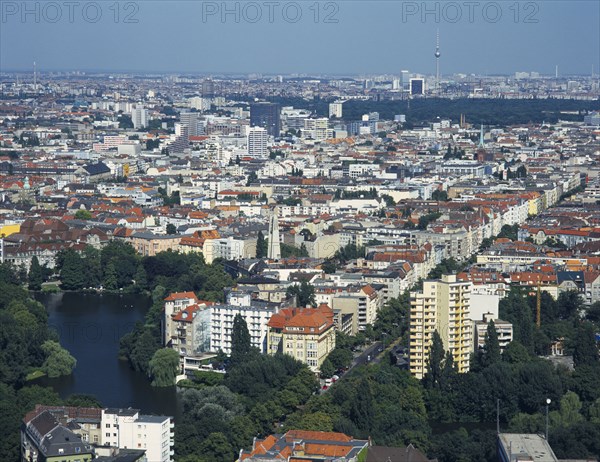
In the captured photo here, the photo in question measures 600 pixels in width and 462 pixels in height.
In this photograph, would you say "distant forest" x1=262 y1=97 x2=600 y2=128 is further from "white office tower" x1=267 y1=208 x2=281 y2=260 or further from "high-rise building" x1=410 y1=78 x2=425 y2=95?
"white office tower" x1=267 y1=208 x2=281 y2=260

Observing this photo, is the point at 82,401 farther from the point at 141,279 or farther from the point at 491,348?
the point at 141,279

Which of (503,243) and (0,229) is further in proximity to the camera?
(0,229)

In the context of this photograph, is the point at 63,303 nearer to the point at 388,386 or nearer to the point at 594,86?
the point at 388,386

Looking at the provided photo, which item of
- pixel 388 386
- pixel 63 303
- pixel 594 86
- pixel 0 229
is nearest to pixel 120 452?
pixel 388 386

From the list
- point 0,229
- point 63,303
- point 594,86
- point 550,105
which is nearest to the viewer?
point 63,303

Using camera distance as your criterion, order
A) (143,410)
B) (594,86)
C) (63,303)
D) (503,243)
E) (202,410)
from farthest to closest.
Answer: (594,86) < (503,243) < (63,303) < (143,410) < (202,410)

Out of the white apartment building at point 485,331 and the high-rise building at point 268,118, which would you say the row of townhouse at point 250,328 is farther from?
the high-rise building at point 268,118
